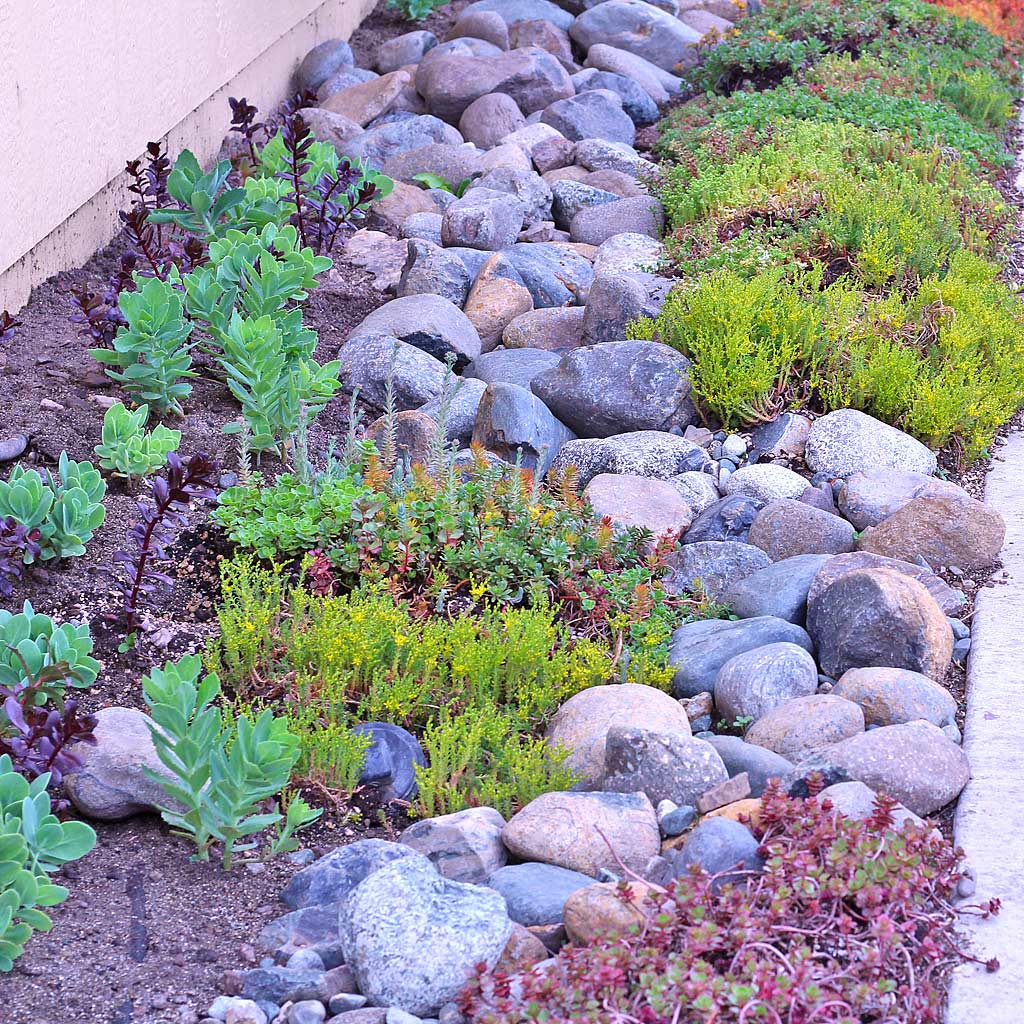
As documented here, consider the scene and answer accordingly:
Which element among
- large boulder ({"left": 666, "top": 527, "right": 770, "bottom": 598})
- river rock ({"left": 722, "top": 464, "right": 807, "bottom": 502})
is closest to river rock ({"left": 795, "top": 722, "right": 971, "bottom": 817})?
large boulder ({"left": 666, "top": 527, "right": 770, "bottom": 598})

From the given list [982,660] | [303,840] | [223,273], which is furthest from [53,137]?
[982,660]

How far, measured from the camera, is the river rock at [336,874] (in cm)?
305

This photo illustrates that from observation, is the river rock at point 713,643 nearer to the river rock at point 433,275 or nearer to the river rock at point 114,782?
the river rock at point 114,782

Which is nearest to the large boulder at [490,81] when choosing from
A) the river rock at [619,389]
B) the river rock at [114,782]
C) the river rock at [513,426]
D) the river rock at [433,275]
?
the river rock at [433,275]

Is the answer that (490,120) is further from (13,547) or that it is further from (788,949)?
(788,949)

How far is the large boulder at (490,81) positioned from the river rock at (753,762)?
7.32m

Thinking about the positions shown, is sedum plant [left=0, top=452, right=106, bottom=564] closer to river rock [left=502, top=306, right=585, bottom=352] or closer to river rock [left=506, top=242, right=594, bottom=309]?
river rock [left=502, top=306, right=585, bottom=352]

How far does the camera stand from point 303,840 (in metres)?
3.35

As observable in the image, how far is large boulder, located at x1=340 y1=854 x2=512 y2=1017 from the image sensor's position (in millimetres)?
2697

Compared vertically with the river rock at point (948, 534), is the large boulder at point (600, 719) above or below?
above

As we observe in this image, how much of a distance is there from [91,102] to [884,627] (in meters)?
4.86

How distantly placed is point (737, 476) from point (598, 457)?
0.58 metres

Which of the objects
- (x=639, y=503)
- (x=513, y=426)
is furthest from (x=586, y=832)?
(x=513, y=426)

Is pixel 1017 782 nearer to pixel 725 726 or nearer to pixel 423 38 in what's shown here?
pixel 725 726
